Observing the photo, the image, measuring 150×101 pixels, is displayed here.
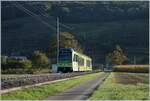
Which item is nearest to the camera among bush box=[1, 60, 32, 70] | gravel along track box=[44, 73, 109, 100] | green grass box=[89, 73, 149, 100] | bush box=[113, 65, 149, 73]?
gravel along track box=[44, 73, 109, 100]

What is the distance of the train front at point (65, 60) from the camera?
66750 mm

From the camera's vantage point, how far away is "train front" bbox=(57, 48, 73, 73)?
219 ft

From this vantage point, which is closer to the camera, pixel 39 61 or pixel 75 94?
pixel 75 94

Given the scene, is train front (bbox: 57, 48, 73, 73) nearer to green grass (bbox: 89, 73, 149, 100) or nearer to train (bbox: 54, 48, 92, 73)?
train (bbox: 54, 48, 92, 73)

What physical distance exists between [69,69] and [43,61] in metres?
34.2

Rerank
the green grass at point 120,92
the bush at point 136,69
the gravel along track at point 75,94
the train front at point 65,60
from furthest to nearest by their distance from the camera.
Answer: the bush at point 136,69, the train front at point 65,60, the green grass at point 120,92, the gravel along track at point 75,94

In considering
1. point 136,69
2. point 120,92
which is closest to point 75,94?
point 120,92

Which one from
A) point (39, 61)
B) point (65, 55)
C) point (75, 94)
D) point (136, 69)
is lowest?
point (75, 94)

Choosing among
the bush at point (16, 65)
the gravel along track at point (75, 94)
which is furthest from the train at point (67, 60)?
the gravel along track at point (75, 94)

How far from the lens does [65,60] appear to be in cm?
6750

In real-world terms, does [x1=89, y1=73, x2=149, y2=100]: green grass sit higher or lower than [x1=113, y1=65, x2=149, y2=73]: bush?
lower

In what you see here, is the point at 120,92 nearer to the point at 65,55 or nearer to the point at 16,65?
the point at 65,55

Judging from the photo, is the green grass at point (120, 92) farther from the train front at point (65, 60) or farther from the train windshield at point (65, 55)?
the train front at point (65, 60)

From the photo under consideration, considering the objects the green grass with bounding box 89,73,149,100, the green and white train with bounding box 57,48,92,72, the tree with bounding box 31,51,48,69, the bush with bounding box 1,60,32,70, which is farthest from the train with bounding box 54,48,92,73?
the tree with bounding box 31,51,48,69
